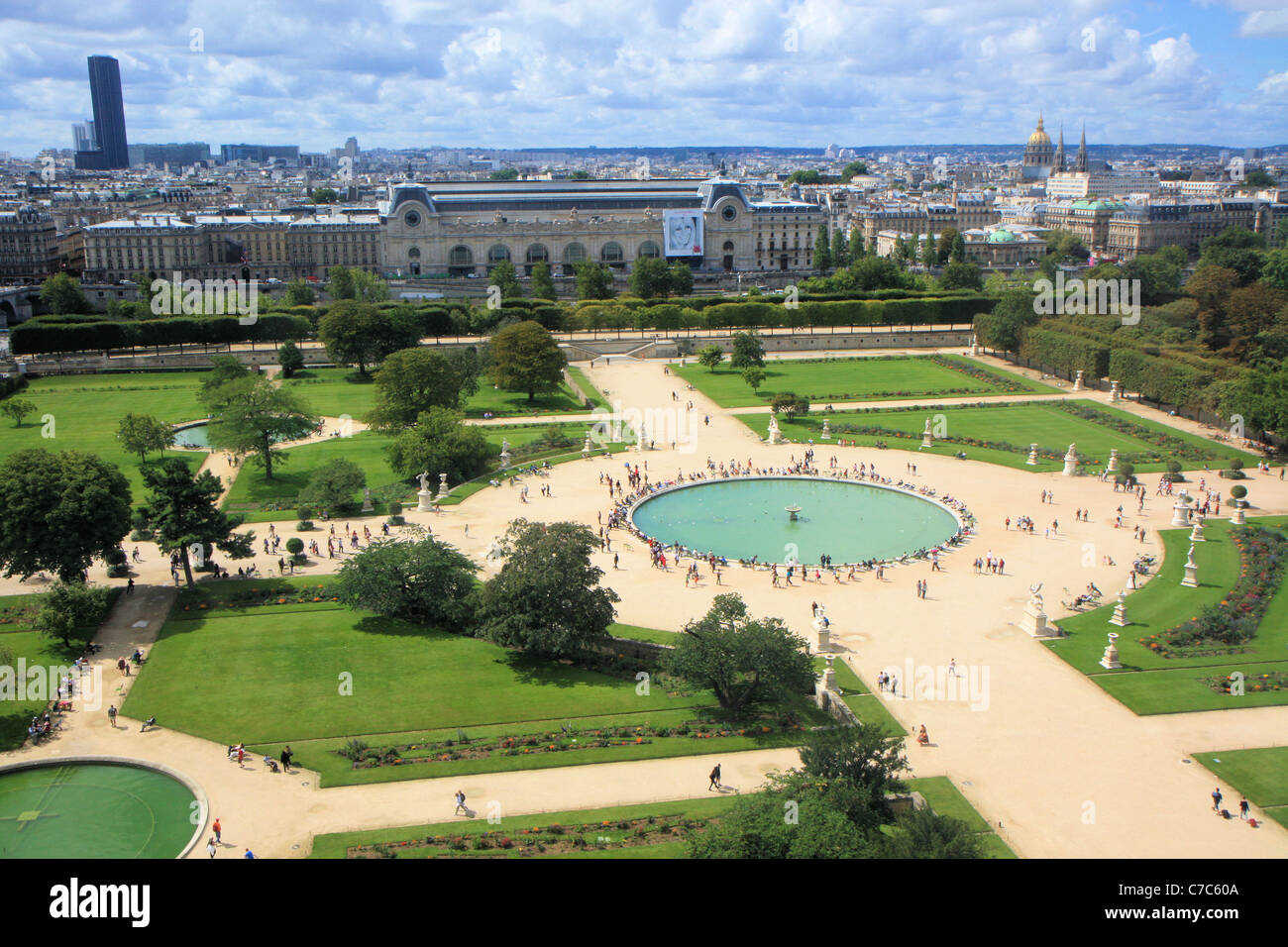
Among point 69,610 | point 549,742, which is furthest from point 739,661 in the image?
point 69,610

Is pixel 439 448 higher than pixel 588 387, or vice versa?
pixel 588 387

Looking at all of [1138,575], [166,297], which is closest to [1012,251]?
[166,297]

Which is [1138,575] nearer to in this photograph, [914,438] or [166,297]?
[914,438]

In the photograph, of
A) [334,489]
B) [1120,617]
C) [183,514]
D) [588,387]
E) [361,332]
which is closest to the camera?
[1120,617]

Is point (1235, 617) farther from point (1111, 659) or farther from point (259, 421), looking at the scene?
point (259, 421)

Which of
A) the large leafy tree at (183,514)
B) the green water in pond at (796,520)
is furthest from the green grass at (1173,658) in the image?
the large leafy tree at (183,514)

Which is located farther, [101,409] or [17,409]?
[101,409]

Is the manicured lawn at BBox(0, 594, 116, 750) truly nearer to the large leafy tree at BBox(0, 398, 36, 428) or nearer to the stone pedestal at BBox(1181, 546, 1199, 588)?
the large leafy tree at BBox(0, 398, 36, 428)

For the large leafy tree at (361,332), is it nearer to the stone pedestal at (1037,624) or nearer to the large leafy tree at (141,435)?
the large leafy tree at (141,435)
